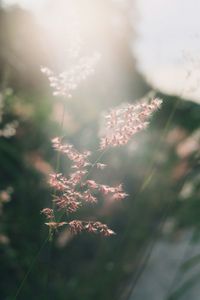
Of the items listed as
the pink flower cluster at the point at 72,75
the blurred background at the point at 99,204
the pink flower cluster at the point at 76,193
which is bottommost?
the pink flower cluster at the point at 76,193

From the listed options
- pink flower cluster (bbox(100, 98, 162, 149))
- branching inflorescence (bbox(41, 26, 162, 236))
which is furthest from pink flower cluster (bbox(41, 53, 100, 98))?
pink flower cluster (bbox(100, 98, 162, 149))

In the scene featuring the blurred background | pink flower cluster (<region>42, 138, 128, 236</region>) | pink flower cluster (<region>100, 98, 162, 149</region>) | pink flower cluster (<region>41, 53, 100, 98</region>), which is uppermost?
the blurred background

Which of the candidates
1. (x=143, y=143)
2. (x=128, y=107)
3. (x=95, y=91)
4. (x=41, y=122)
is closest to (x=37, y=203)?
(x=41, y=122)

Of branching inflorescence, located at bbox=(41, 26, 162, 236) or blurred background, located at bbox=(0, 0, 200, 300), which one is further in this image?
blurred background, located at bbox=(0, 0, 200, 300)

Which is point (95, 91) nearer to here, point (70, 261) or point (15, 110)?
point (15, 110)

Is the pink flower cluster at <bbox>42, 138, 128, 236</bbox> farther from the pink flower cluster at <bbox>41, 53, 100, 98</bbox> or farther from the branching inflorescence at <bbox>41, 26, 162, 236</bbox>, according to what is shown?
the pink flower cluster at <bbox>41, 53, 100, 98</bbox>

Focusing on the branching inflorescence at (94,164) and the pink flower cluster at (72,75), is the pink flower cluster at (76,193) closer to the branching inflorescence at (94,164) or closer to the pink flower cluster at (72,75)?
the branching inflorescence at (94,164)

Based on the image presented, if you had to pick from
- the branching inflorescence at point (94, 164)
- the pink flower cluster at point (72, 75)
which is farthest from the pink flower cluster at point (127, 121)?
the pink flower cluster at point (72, 75)

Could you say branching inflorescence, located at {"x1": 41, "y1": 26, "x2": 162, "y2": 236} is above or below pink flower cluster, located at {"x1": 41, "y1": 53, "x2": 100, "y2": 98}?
below
